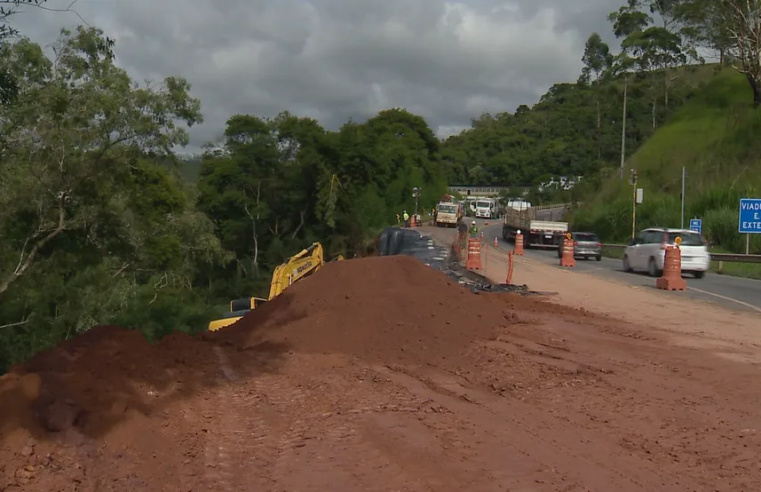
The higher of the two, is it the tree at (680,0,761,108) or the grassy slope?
the tree at (680,0,761,108)

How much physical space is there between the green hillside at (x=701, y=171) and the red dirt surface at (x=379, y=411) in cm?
3022

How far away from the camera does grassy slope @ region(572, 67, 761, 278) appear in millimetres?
44500

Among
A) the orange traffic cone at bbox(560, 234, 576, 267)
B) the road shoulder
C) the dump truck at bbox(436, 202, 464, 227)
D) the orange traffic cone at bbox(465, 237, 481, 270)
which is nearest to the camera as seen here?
the road shoulder

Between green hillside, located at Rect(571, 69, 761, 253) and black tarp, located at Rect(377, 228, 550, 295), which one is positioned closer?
black tarp, located at Rect(377, 228, 550, 295)

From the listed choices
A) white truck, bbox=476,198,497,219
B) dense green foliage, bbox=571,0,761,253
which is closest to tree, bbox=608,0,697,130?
dense green foliage, bbox=571,0,761,253

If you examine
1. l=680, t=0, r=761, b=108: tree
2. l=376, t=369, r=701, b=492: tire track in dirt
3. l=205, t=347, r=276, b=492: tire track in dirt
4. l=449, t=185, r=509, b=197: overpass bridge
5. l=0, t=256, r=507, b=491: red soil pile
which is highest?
l=680, t=0, r=761, b=108: tree

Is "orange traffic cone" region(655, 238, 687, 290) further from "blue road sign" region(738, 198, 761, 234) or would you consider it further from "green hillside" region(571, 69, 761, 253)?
"green hillside" region(571, 69, 761, 253)

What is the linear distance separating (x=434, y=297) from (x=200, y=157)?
1816 inches

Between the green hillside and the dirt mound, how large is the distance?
27902mm

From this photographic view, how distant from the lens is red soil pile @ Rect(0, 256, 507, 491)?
5930 millimetres

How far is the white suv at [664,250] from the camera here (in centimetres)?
2428

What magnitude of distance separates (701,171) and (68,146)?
4702cm

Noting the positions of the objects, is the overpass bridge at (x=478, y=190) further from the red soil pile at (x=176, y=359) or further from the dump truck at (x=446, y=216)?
the red soil pile at (x=176, y=359)

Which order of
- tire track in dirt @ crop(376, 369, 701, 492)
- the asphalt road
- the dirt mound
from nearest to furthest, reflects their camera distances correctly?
tire track in dirt @ crop(376, 369, 701, 492), the dirt mound, the asphalt road
